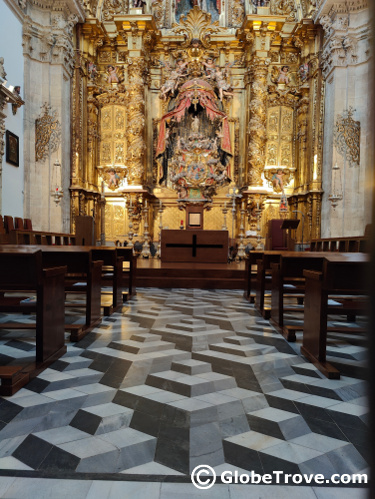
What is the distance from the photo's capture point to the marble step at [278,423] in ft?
6.24

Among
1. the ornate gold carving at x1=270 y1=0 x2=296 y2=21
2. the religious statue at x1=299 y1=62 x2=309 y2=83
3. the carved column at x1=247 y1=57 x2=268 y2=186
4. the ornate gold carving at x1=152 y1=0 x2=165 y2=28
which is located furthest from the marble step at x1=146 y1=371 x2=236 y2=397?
the ornate gold carving at x1=270 y1=0 x2=296 y2=21

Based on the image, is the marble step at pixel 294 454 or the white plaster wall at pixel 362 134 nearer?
the marble step at pixel 294 454

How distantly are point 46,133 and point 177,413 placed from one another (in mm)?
10574

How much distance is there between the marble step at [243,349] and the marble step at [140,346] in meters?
0.45

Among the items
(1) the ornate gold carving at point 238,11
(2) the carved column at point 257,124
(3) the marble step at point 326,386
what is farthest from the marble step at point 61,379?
(1) the ornate gold carving at point 238,11

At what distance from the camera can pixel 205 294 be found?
6.97 meters

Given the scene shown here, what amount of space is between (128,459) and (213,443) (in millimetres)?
429

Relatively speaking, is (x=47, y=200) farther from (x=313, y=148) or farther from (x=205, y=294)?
(x=313, y=148)

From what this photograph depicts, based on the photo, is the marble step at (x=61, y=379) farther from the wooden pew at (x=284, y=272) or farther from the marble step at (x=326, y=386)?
the wooden pew at (x=284, y=272)

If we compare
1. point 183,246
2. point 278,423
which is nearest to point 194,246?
point 183,246

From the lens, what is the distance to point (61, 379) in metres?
2.56

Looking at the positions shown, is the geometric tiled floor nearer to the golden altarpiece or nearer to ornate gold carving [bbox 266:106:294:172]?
the golden altarpiece

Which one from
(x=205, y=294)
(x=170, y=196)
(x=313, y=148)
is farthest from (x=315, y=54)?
(x=205, y=294)

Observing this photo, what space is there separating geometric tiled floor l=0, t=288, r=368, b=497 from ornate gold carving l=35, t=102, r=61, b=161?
27.4ft
